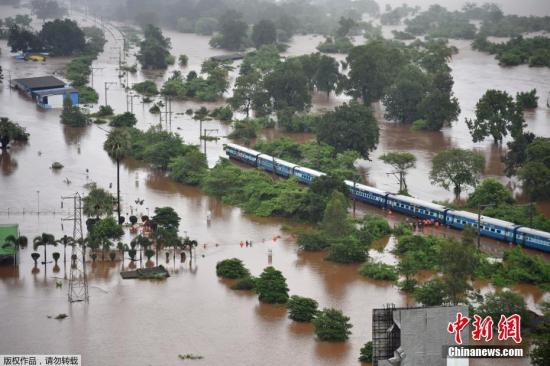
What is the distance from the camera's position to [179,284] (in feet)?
132

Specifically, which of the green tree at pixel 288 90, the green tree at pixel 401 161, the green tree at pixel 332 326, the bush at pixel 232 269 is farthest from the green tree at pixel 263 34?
the green tree at pixel 332 326

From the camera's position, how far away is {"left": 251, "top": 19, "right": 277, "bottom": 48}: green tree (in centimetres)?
10875

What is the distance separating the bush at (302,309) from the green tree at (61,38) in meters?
69.7

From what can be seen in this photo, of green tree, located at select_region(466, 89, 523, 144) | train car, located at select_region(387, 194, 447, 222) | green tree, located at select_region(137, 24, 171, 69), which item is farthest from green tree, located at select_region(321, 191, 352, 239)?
green tree, located at select_region(137, 24, 171, 69)

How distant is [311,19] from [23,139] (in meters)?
70.5

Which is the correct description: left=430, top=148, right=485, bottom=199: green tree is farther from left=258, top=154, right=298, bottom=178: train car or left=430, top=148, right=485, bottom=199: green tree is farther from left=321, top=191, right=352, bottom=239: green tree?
left=321, top=191, right=352, bottom=239: green tree

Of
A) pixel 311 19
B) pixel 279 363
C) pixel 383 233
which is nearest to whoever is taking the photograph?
pixel 279 363

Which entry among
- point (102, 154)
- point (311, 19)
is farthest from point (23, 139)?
point (311, 19)

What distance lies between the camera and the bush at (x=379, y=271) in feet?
134

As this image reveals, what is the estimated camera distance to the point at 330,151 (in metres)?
57.6

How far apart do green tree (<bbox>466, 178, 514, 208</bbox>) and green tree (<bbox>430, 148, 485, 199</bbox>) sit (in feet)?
6.99

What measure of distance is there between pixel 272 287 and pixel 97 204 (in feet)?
39.5

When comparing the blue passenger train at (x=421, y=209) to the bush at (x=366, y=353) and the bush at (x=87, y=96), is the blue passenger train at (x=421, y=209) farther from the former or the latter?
the bush at (x=87, y=96)

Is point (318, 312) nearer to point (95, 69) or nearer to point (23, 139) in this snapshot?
point (23, 139)
